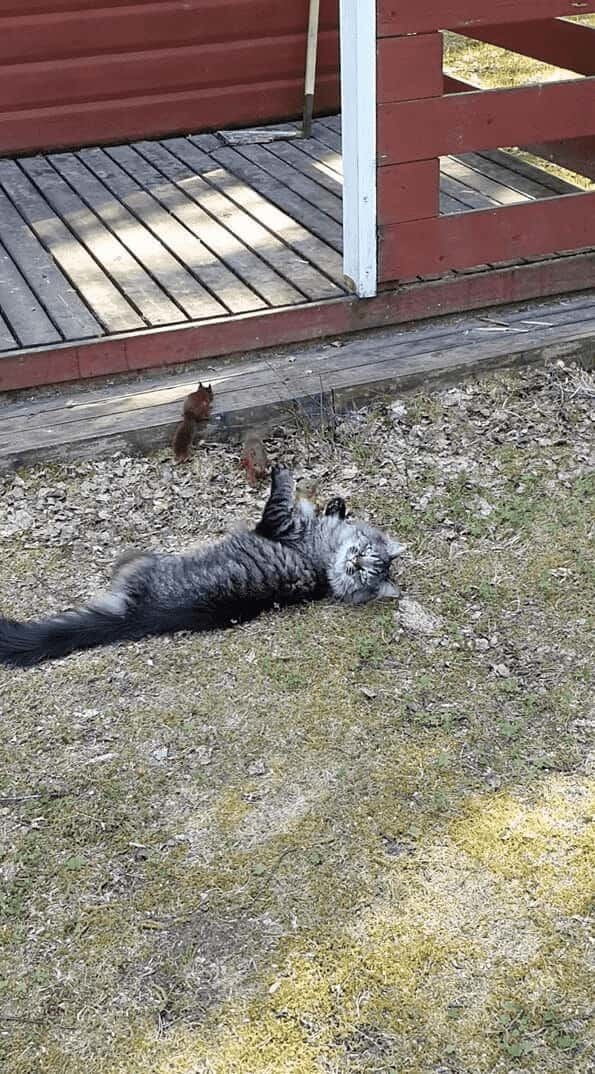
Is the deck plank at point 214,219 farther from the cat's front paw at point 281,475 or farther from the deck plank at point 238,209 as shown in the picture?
the cat's front paw at point 281,475

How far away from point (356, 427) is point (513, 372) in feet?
2.52

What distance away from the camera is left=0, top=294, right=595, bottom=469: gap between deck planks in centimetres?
428

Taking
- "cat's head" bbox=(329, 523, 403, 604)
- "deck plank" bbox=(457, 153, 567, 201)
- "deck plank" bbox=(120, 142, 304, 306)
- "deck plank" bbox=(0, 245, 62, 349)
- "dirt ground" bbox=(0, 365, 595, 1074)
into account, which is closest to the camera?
"dirt ground" bbox=(0, 365, 595, 1074)

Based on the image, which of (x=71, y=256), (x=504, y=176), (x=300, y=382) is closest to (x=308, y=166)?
(x=504, y=176)

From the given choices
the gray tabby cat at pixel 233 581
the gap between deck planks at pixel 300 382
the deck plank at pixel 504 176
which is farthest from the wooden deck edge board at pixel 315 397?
the deck plank at pixel 504 176

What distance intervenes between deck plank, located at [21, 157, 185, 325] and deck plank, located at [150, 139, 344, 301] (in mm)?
547

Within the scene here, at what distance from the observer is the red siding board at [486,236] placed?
4.77 m

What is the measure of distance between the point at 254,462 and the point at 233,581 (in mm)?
815

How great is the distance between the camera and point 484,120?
4641 millimetres

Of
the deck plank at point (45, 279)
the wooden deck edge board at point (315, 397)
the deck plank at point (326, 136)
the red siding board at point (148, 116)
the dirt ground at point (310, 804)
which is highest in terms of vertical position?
the red siding board at point (148, 116)

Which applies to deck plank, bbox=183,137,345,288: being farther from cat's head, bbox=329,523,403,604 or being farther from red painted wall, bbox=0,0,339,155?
cat's head, bbox=329,523,403,604

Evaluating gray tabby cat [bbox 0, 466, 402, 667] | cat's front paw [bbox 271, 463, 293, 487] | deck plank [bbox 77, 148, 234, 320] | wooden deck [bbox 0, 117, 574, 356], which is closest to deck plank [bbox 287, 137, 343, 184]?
wooden deck [bbox 0, 117, 574, 356]

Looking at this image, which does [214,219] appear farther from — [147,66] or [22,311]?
[147,66]

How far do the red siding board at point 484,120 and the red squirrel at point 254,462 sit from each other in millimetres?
1265
